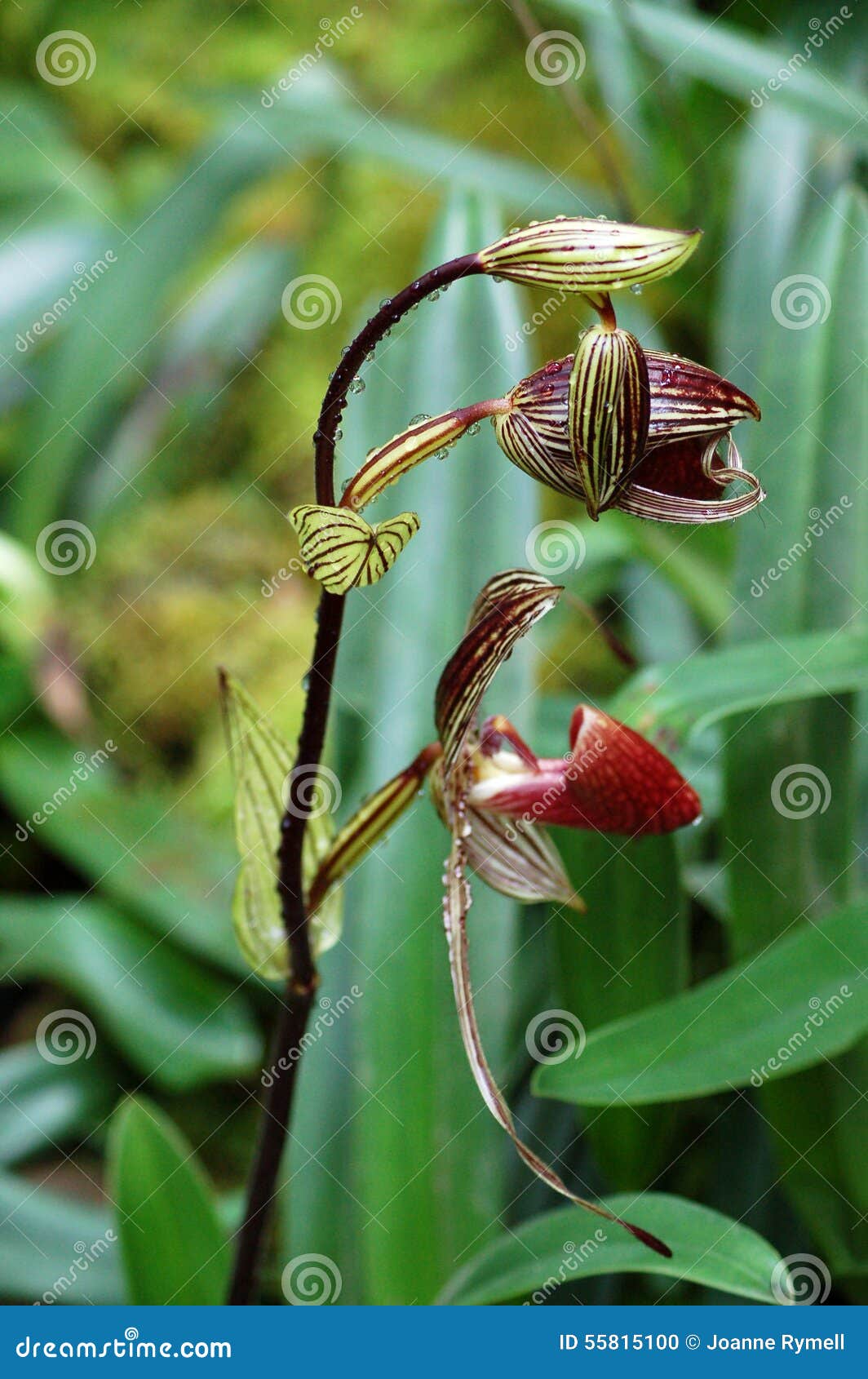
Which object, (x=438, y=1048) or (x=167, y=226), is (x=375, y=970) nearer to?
(x=438, y=1048)

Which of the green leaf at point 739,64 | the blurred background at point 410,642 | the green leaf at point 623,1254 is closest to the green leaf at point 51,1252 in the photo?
the blurred background at point 410,642

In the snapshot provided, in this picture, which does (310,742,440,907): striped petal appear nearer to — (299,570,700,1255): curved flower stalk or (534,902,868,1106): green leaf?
(299,570,700,1255): curved flower stalk

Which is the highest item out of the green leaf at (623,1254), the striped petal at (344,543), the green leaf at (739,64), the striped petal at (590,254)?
the green leaf at (739,64)

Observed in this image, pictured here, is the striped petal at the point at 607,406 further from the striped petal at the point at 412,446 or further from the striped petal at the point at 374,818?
the striped petal at the point at 374,818

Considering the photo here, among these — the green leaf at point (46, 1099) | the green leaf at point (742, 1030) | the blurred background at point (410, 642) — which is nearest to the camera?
the green leaf at point (742, 1030)

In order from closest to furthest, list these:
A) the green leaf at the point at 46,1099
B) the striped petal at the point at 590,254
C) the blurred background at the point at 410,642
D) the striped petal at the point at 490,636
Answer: the striped petal at the point at 590,254 → the striped petal at the point at 490,636 → the blurred background at the point at 410,642 → the green leaf at the point at 46,1099

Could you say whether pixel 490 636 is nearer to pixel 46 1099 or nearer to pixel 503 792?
pixel 503 792
